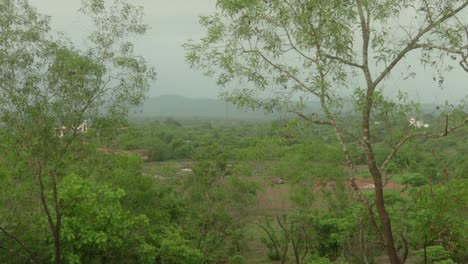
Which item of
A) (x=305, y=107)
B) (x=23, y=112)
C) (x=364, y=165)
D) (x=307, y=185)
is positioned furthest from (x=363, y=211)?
(x=364, y=165)

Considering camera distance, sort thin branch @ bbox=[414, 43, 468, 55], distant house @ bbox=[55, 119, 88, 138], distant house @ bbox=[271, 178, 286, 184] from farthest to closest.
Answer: distant house @ bbox=[271, 178, 286, 184]
distant house @ bbox=[55, 119, 88, 138]
thin branch @ bbox=[414, 43, 468, 55]

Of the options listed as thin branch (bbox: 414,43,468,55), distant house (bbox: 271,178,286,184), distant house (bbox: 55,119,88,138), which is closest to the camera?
thin branch (bbox: 414,43,468,55)

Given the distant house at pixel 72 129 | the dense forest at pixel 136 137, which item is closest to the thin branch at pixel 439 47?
the dense forest at pixel 136 137

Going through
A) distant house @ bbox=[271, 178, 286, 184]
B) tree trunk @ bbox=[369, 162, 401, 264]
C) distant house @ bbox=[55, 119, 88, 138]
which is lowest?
distant house @ bbox=[271, 178, 286, 184]

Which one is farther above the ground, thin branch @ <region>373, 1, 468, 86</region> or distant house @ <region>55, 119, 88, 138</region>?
thin branch @ <region>373, 1, 468, 86</region>

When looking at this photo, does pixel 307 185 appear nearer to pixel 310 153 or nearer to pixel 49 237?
pixel 310 153

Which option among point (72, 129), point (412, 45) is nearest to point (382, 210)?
point (412, 45)

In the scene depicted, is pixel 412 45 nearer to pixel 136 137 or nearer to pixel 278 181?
pixel 136 137

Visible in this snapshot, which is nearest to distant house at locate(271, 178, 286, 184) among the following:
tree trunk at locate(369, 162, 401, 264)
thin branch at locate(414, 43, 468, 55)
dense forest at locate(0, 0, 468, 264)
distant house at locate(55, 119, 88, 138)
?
dense forest at locate(0, 0, 468, 264)

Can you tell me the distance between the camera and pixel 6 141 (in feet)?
31.3

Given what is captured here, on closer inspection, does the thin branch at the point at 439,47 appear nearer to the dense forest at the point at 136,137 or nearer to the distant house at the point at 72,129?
the dense forest at the point at 136,137

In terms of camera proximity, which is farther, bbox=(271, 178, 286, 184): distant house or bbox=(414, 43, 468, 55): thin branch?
bbox=(271, 178, 286, 184): distant house

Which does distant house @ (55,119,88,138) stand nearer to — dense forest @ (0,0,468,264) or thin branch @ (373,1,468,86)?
dense forest @ (0,0,468,264)

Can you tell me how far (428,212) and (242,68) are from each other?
30.7 feet
